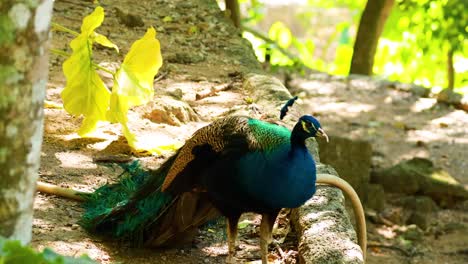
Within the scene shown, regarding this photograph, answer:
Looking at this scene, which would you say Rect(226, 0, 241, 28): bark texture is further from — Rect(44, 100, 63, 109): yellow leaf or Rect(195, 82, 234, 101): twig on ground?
Rect(44, 100, 63, 109): yellow leaf

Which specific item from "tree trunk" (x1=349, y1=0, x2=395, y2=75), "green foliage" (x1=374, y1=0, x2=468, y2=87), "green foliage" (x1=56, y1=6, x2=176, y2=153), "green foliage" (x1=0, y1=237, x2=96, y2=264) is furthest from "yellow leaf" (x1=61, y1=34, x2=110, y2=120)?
"tree trunk" (x1=349, y1=0, x2=395, y2=75)

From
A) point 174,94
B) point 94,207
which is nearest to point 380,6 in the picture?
point 174,94

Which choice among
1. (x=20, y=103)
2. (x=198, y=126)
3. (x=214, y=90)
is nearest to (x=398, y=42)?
(x=214, y=90)

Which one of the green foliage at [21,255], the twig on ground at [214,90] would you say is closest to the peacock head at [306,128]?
the green foliage at [21,255]

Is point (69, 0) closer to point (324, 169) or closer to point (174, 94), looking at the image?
point (174, 94)

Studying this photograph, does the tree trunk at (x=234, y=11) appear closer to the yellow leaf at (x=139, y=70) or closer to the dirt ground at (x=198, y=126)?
the dirt ground at (x=198, y=126)

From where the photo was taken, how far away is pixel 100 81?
4156mm

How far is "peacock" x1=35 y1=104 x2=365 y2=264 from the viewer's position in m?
3.91

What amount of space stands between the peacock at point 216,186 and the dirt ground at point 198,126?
5.5 inches

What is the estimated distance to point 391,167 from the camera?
28.6ft

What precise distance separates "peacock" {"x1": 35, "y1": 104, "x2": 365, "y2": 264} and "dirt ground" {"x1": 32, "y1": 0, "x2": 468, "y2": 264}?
14 centimetres

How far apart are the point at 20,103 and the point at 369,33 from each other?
8.87 m

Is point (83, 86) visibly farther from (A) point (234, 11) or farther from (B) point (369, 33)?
(B) point (369, 33)

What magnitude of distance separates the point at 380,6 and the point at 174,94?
15.8ft
